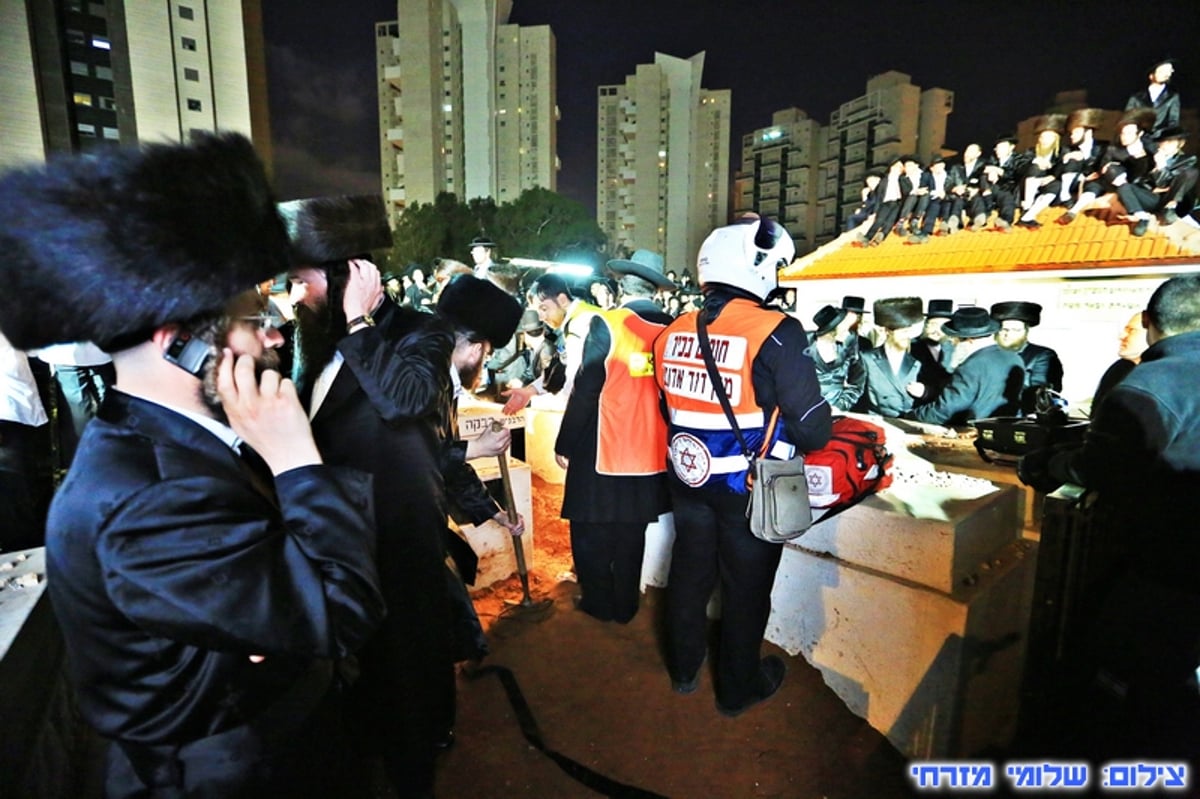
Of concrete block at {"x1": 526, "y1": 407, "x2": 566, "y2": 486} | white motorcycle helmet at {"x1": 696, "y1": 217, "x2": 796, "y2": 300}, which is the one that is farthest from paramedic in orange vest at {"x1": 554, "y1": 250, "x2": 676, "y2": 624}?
concrete block at {"x1": 526, "y1": 407, "x2": 566, "y2": 486}

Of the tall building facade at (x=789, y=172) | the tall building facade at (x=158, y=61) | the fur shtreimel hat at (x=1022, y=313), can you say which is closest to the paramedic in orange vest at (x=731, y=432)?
the fur shtreimel hat at (x=1022, y=313)

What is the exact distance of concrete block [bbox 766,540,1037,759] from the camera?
2.68 metres

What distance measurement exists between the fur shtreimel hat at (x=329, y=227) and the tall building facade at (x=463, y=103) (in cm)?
5494

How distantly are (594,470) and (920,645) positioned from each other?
1923 millimetres

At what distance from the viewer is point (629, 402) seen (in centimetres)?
364

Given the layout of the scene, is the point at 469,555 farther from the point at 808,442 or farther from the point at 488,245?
the point at 488,245

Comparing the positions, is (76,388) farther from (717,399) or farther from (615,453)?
(717,399)

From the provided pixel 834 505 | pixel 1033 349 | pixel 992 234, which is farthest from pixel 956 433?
pixel 992 234

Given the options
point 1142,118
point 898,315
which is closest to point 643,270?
point 898,315

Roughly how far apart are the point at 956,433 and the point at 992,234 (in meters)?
8.72

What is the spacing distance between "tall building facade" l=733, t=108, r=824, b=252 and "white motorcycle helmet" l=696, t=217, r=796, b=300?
65.8m

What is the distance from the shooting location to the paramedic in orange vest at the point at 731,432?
103 inches

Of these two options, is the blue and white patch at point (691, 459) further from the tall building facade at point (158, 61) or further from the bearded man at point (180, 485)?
the tall building facade at point (158, 61)

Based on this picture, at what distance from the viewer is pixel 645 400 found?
365cm
